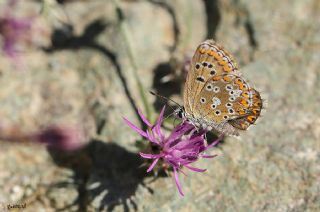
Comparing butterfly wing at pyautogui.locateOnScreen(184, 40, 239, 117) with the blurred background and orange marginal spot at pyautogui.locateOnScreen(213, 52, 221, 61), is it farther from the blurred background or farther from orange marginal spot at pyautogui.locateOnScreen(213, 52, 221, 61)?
the blurred background

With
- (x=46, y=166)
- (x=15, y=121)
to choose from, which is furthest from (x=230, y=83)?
(x=15, y=121)

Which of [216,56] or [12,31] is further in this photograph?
[12,31]

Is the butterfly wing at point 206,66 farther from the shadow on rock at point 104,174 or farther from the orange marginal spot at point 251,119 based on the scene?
the shadow on rock at point 104,174

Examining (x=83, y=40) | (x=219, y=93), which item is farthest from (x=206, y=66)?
(x=83, y=40)

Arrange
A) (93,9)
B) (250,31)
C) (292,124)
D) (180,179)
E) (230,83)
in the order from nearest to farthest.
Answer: (230,83) < (180,179) < (292,124) < (250,31) < (93,9)

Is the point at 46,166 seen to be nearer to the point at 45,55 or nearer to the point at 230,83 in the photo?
the point at 45,55

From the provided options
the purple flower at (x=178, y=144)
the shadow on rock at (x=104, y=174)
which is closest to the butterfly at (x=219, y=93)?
the purple flower at (x=178, y=144)

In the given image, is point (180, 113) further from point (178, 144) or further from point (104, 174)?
point (104, 174)
